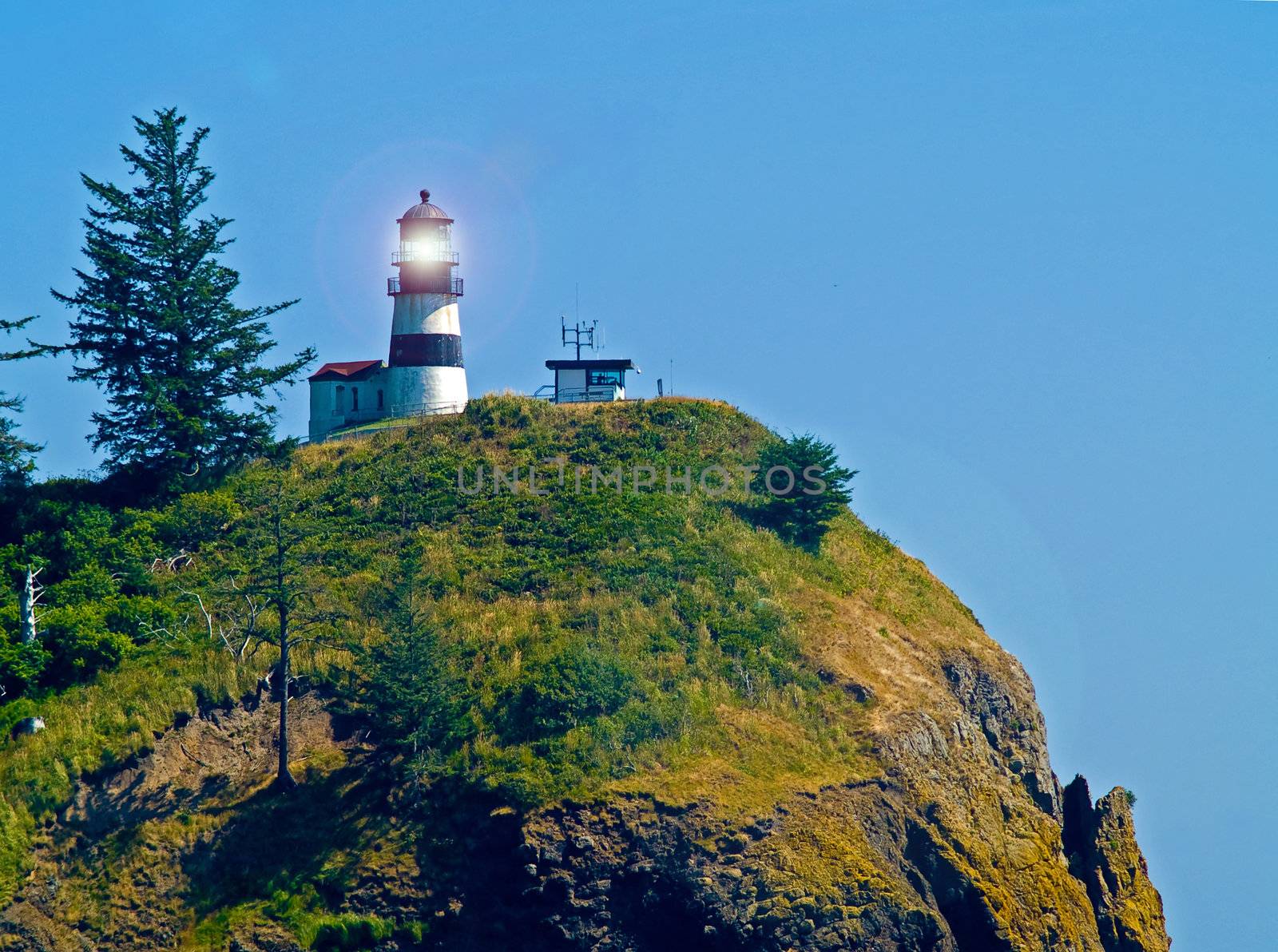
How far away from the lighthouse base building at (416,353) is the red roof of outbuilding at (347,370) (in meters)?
0.03

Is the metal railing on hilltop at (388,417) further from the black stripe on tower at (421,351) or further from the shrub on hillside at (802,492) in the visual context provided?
the shrub on hillside at (802,492)

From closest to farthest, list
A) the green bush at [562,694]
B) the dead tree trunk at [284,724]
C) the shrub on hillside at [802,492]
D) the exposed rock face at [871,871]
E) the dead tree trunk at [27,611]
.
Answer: the exposed rock face at [871,871] < the dead tree trunk at [284,724] < the green bush at [562,694] < the dead tree trunk at [27,611] < the shrub on hillside at [802,492]

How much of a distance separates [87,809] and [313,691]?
7.55 m

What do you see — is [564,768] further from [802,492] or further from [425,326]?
[425,326]

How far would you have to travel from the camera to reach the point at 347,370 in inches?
2869

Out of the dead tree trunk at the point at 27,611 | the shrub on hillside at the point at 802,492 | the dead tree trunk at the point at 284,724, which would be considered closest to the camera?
the dead tree trunk at the point at 284,724

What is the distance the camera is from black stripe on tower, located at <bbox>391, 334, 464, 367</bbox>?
2803 inches

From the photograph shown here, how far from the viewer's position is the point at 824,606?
186 ft

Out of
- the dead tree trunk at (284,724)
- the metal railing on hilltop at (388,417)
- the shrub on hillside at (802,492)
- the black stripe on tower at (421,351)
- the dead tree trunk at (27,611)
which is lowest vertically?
the dead tree trunk at (284,724)

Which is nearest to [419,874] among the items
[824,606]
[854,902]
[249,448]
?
[854,902]

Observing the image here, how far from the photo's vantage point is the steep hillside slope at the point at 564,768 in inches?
1763

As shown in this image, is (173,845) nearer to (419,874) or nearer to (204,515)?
(419,874)

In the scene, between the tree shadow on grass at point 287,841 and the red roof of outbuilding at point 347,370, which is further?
the red roof of outbuilding at point 347,370

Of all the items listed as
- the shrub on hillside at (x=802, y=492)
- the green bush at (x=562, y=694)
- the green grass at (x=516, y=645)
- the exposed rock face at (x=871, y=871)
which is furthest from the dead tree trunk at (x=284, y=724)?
the shrub on hillside at (x=802, y=492)
